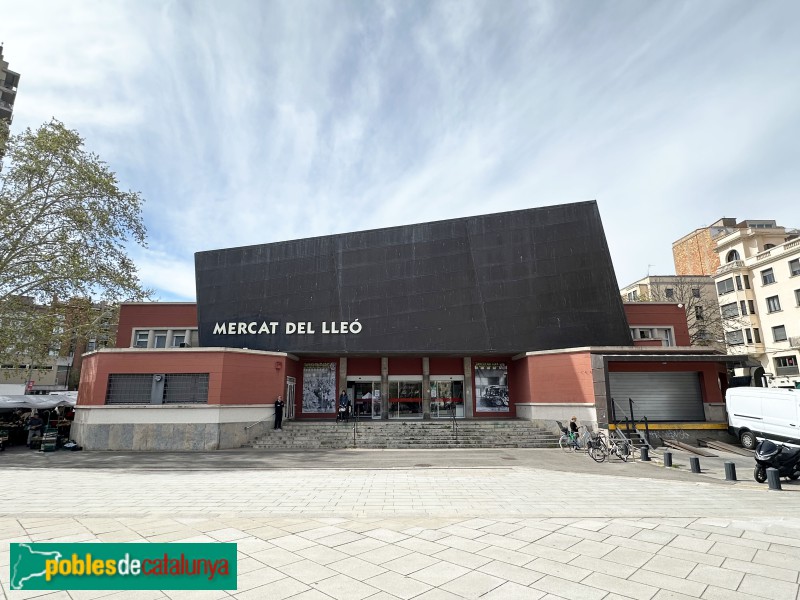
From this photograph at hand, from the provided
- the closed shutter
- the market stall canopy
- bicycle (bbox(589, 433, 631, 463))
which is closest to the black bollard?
bicycle (bbox(589, 433, 631, 463))

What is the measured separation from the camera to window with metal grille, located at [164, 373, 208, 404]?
67.1 feet

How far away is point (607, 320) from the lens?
25531 mm

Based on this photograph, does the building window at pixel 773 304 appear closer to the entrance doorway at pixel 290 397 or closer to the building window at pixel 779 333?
the building window at pixel 779 333

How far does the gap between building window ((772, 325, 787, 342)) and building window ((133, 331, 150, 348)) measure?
54.5 m

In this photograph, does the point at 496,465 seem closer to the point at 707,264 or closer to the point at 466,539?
the point at 466,539

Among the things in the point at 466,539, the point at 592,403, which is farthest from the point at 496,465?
the point at 466,539

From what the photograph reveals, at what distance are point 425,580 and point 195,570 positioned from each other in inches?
110

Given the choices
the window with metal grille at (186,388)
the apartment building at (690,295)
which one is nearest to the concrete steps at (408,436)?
the window with metal grille at (186,388)

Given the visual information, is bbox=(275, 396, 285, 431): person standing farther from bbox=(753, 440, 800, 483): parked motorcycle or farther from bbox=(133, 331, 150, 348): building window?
bbox=(753, 440, 800, 483): parked motorcycle

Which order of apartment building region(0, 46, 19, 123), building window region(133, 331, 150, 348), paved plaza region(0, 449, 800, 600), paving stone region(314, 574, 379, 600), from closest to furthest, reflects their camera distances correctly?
1. paving stone region(314, 574, 379, 600)
2. paved plaza region(0, 449, 800, 600)
3. building window region(133, 331, 150, 348)
4. apartment building region(0, 46, 19, 123)

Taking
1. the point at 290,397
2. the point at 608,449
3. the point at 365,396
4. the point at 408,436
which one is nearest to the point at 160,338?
the point at 290,397

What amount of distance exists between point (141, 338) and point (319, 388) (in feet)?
40.8

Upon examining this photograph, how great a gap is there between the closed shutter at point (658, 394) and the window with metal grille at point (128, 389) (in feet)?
73.8

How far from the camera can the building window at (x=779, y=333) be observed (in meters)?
41.7
